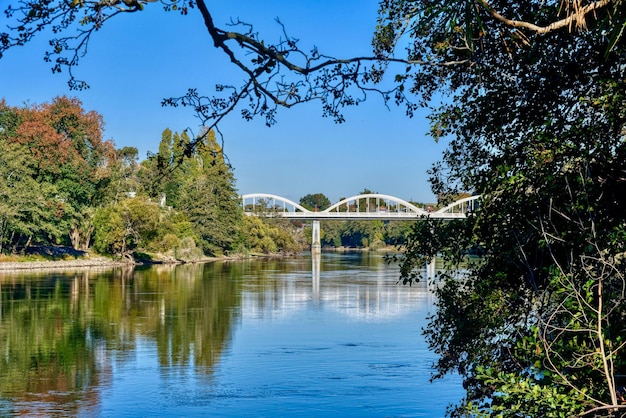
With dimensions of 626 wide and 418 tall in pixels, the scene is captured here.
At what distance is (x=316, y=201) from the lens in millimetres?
119000

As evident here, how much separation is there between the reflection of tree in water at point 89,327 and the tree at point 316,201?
8626cm

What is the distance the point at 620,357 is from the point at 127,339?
12969mm

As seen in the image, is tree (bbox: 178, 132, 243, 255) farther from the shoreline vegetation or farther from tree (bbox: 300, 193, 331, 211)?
tree (bbox: 300, 193, 331, 211)

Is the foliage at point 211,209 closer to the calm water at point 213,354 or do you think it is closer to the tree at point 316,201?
the calm water at point 213,354

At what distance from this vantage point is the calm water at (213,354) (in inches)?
433

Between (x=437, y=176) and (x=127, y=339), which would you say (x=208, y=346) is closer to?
(x=127, y=339)

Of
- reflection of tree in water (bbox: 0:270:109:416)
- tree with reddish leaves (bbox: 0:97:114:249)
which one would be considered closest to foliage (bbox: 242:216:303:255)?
tree with reddish leaves (bbox: 0:97:114:249)

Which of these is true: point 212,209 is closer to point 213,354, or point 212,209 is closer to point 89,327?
point 89,327

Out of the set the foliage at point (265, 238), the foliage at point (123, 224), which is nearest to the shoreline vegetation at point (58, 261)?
the foliage at point (123, 224)

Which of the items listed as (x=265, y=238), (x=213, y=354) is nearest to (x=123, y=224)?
(x=265, y=238)

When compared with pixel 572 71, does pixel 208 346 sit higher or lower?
lower

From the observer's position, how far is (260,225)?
65.8 metres

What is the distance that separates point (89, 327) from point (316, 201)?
332ft

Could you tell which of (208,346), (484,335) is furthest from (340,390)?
(484,335)
